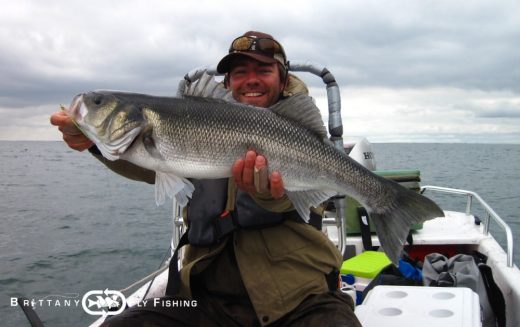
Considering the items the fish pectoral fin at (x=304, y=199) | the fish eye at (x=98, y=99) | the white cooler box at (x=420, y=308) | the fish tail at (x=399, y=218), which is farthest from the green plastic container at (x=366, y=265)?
the fish eye at (x=98, y=99)

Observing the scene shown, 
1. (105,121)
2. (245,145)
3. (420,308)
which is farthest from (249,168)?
(420,308)

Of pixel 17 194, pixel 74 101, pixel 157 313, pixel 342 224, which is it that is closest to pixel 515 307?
pixel 342 224

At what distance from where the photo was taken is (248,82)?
4227 mm

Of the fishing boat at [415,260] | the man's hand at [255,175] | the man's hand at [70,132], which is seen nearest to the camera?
the man's hand at [70,132]

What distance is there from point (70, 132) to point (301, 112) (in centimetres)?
173

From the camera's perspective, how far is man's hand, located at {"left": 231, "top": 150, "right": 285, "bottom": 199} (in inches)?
127

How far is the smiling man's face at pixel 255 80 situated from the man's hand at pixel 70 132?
1.53 meters

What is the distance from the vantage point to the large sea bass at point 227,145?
3.14 meters

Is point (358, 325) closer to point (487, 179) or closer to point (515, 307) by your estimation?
point (515, 307)

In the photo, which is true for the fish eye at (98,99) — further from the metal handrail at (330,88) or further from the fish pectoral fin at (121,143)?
the metal handrail at (330,88)

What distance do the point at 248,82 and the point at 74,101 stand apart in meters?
1.67

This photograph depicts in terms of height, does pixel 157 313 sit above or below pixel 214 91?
below

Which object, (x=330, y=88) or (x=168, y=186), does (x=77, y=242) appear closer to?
(x=330, y=88)

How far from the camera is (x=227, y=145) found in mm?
3230
